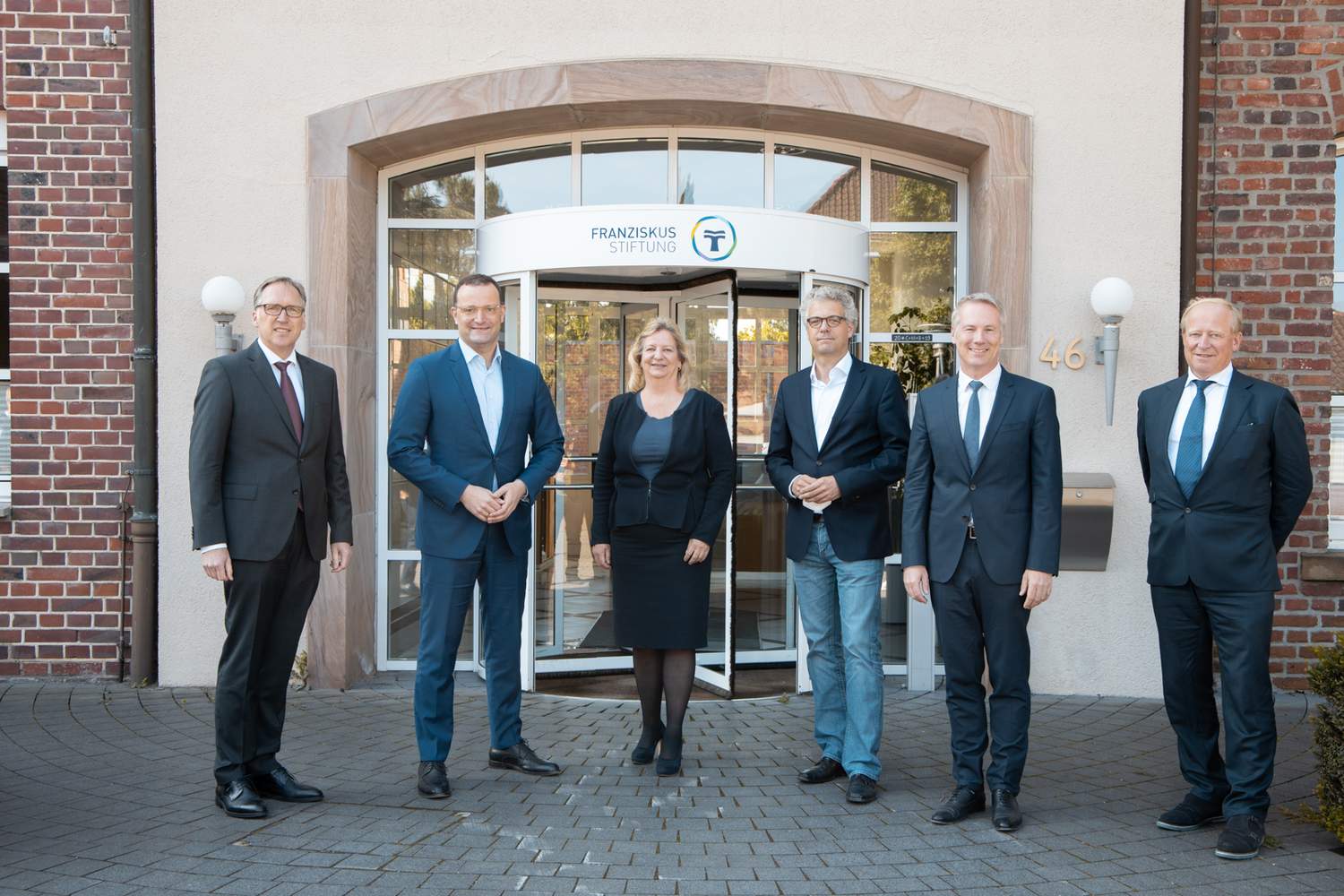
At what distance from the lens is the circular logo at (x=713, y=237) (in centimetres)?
609

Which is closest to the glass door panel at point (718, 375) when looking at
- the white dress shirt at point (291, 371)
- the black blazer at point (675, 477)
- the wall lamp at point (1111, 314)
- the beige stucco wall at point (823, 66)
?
the black blazer at point (675, 477)

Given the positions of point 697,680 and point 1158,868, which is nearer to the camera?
point 1158,868

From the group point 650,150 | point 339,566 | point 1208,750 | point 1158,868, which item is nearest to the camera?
point 1158,868

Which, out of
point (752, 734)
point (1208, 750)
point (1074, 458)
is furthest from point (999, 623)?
point (1074, 458)

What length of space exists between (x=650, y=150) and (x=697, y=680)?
3.31 m

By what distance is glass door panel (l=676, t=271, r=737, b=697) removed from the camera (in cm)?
632

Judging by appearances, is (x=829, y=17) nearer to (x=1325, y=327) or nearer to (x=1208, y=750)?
(x=1325, y=327)

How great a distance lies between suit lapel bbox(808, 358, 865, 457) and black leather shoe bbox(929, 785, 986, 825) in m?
1.48

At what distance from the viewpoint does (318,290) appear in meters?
6.37

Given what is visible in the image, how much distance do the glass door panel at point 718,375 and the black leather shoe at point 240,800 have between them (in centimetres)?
282

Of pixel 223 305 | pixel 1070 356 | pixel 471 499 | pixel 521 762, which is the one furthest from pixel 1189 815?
pixel 223 305

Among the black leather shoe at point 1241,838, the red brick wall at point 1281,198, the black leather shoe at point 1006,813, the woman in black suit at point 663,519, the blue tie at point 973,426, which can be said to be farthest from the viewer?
the red brick wall at point 1281,198

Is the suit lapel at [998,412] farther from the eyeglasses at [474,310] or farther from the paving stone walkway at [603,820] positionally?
the eyeglasses at [474,310]

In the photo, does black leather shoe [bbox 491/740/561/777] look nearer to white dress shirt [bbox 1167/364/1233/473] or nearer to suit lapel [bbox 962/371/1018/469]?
suit lapel [bbox 962/371/1018/469]
